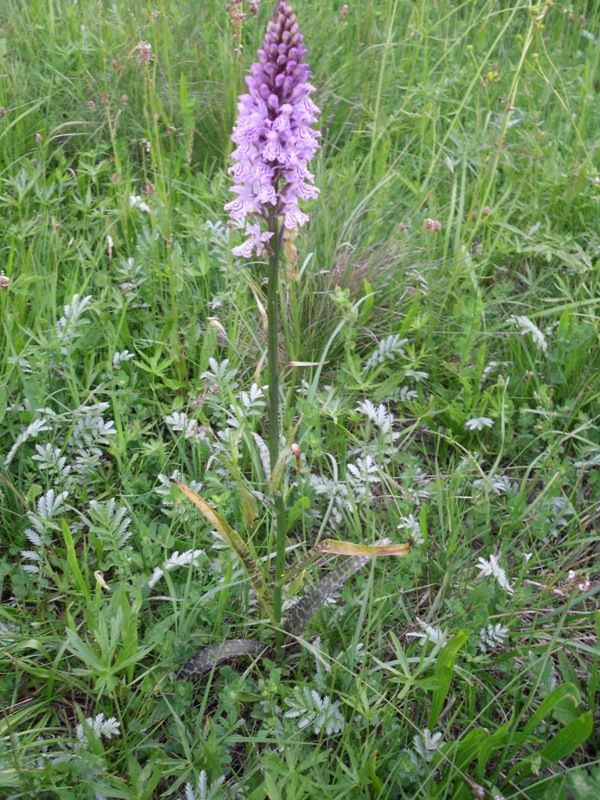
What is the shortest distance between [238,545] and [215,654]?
0.31 m

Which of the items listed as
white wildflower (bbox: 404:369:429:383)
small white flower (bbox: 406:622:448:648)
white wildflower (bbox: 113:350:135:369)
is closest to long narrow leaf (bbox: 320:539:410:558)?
small white flower (bbox: 406:622:448:648)

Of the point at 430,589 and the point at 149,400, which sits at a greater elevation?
the point at 149,400

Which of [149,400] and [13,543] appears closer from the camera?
[13,543]

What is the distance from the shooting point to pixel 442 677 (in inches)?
59.6

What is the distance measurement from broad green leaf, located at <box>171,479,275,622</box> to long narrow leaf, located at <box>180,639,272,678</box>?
0.10 metres

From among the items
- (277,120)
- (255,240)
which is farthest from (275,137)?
(255,240)

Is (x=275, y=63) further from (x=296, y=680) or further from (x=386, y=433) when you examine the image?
(x=296, y=680)

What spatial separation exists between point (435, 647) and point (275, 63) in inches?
54.5

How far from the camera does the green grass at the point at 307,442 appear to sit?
153cm

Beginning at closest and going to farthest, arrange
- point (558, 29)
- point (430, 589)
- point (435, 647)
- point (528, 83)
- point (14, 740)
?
point (14, 740)
point (435, 647)
point (430, 589)
point (528, 83)
point (558, 29)

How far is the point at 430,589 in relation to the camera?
187 centimetres

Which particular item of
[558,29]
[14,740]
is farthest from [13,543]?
[558,29]

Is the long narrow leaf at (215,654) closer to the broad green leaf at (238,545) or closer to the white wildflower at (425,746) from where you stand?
the broad green leaf at (238,545)

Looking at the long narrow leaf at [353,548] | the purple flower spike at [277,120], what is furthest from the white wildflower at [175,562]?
the purple flower spike at [277,120]
